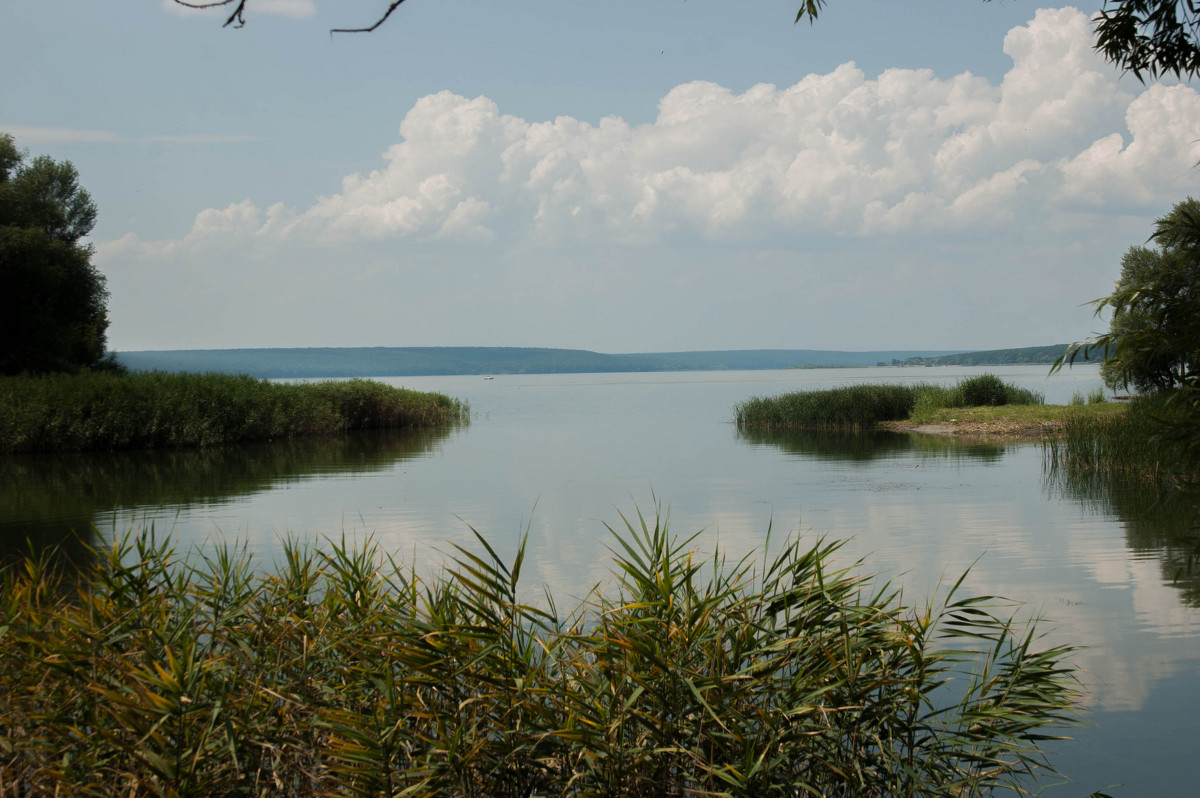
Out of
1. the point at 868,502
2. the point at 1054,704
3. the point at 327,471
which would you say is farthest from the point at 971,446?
the point at 1054,704

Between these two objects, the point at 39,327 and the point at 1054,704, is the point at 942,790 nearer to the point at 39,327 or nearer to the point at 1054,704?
the point at 1054,704

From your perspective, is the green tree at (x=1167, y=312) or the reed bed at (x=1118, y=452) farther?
the reed bed at (x=1118, y=452)

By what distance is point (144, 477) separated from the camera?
22.6 m

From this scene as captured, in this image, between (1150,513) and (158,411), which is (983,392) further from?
(158,411)

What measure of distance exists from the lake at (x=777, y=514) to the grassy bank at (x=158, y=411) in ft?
3.91

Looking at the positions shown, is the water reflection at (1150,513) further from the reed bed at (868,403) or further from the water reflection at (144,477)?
the reed bed at (868,403)

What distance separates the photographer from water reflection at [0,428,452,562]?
1558cm

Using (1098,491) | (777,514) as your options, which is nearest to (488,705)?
(777,514)

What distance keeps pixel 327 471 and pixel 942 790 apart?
70.6 feet

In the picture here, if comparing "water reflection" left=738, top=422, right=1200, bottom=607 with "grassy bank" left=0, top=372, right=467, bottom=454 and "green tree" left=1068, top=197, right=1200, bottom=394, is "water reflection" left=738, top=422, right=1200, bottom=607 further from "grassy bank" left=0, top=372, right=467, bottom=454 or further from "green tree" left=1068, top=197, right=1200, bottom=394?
"grassy bank" left=0, top=372, right=467, bottom=454

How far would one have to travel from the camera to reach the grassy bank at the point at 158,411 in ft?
91.6

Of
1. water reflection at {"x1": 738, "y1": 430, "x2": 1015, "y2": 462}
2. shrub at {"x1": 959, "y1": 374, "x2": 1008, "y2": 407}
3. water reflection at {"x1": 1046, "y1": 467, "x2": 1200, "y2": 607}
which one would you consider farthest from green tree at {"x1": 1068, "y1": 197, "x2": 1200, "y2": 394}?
shrub at {"x1": 959, "y1": 374, "x2": 1008, "y2": 407}

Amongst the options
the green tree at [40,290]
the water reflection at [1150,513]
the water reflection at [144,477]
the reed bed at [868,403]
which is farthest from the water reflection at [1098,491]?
the green tree at [40,290]

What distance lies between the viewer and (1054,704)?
5.24 m
